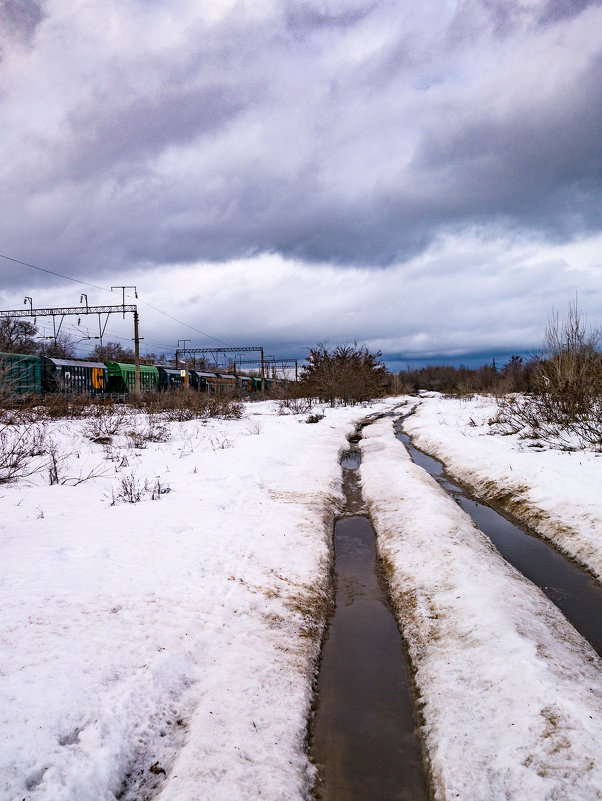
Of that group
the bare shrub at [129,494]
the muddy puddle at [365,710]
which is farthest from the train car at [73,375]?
the muddy puddle at [365,710]

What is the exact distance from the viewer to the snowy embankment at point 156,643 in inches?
82.7

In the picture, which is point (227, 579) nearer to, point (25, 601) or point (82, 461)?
point (25, 601)

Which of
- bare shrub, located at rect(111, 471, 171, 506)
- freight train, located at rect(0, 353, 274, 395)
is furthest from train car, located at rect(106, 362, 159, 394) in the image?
bare shrub, located at rect(111, 471, 171, 506)

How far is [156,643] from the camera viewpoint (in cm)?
302

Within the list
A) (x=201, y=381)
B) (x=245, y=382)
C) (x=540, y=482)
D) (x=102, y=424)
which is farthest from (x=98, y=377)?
(x=540, y=482)

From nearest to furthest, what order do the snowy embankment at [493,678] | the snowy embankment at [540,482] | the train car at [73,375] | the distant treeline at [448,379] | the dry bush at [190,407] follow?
the snowy embankment at [493,678] → the snowy embankment at [540,482] → the dry bush at [190,407] → the train car at [73,375] → the distant treeline at [448,379]

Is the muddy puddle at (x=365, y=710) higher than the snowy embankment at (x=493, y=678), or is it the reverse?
the snowy embankment at (x=493, y=678)

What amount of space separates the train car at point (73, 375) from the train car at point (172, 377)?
17.9 ft

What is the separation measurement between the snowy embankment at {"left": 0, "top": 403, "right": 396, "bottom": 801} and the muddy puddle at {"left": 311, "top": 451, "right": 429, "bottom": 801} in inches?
5.7

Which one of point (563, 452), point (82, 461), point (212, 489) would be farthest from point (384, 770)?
point (563, 452)

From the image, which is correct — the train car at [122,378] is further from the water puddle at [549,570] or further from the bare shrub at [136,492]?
the water puddle at [549,570]

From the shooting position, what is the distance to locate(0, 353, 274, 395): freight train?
77.2ft

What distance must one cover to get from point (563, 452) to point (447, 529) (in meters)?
6.30

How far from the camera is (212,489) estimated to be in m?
7.16
